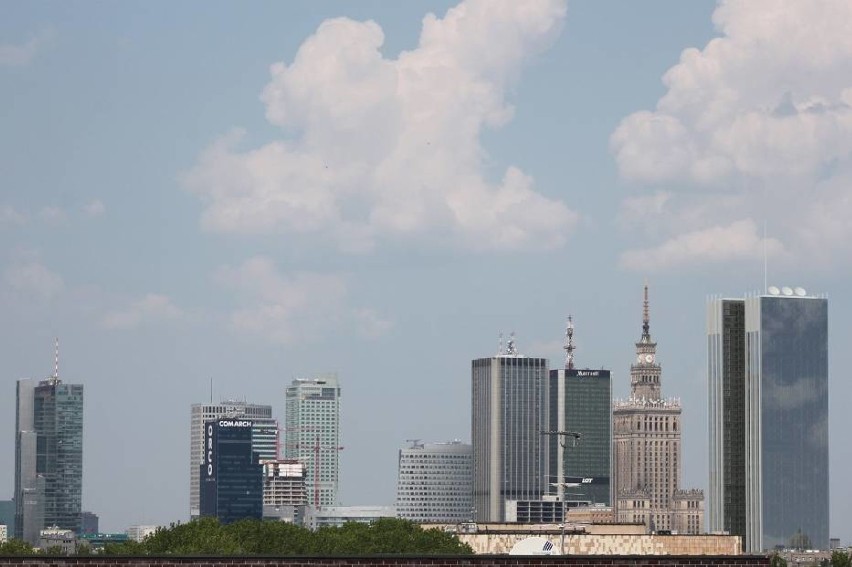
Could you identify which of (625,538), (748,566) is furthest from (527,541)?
(625,538)

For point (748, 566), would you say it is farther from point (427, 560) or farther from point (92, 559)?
point (92, 559)

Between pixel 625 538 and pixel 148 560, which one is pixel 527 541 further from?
pixel 625 538

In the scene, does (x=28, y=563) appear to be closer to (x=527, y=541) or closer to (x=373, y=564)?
(x=373, y=564)

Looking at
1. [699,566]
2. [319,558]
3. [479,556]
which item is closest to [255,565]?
[319,558]

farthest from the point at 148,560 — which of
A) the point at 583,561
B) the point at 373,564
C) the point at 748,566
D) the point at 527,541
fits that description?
the point at 527,541

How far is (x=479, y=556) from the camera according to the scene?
7475 cm

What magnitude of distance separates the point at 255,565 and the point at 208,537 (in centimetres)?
12188

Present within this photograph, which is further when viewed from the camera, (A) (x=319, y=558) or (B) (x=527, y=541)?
(B) (x=527, y=541)

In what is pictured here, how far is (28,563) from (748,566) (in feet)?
78.0

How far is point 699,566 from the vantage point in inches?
2985

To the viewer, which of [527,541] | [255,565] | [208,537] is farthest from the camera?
[208,537]

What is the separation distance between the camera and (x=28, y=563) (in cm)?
7431

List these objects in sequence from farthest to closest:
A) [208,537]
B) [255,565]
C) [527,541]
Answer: [208,537], [527,541], [255,565]

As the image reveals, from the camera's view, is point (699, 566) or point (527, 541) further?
point (527, 541)
